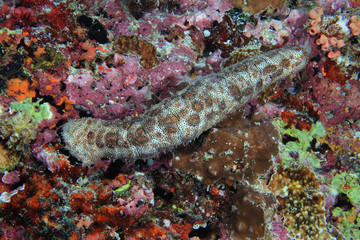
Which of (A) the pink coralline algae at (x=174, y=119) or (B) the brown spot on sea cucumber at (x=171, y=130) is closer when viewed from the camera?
(A) the pink coralline algae at (x=174, y=119)

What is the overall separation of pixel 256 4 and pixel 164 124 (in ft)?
11.3

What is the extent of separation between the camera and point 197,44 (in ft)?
14.8

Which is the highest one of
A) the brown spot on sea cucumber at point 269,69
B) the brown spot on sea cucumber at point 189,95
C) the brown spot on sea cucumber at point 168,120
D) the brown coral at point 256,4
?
the brown coral at point 256,4

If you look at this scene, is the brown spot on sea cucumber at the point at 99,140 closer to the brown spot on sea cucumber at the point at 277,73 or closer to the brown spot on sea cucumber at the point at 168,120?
the brown spot on sea cucumber at the point at 168,120

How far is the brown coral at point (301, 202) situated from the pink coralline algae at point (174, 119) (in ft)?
0.06

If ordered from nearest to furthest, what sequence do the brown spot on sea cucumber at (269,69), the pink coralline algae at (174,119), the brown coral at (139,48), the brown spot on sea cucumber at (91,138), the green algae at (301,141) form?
the pink coralline algae at (174,119) < the brown spot on sea cucumber at (91,138) < the brown coral at (139,48) < the brown spot on sea cucumber at (269,69) < the green algae at (301,141)

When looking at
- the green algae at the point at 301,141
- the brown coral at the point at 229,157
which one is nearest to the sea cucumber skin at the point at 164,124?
the brown coral at the point at 229,157

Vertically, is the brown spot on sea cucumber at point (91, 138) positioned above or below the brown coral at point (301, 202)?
above

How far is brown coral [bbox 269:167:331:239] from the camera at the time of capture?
3.84 m

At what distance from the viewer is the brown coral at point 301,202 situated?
12.6 ft

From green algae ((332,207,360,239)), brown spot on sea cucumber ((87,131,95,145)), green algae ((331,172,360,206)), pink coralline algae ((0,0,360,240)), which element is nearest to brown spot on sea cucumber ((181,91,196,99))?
pink coralline algae ((0,0,360,240))

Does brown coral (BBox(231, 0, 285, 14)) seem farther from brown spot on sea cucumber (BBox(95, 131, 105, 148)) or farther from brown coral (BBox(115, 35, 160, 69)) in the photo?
brown spot on sea cucumber (BBox(95, 131, 105, 148))

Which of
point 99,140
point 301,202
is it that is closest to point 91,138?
point 99,140

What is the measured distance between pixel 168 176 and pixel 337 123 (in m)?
4.04
